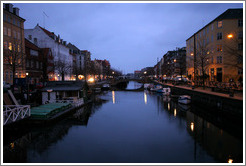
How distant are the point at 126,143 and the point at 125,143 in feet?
0.30

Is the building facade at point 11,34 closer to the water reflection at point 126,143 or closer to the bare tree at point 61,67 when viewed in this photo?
the bare tree at point 61,67

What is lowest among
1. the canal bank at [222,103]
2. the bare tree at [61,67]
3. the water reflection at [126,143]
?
the water reflection at [126,143]

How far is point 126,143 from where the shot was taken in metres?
18.3

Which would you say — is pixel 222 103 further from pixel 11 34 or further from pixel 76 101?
pixel 11 34

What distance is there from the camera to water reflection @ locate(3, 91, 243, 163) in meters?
15.2

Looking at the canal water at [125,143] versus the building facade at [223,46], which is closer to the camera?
the canal water at [125,143]

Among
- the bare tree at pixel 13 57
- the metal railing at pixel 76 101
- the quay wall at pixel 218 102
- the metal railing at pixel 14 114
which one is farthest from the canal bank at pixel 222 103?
the bare tree at pixel 13 57

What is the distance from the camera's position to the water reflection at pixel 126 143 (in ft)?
49.9

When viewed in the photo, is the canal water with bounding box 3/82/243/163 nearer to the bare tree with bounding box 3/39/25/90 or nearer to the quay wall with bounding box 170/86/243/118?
the quay wall with bounding box 170/86/243/118

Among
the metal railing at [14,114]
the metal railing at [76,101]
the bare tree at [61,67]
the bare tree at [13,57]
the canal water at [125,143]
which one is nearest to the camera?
the canal water at [125,143]

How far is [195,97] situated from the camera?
42.2 metres

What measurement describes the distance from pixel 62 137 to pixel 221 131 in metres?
17.1

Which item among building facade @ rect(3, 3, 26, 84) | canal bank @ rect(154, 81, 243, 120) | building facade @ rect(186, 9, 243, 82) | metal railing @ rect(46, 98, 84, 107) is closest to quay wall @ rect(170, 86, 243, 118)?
canal bank @ rect(154, 81, 243, 120)

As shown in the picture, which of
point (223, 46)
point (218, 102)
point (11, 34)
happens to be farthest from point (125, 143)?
point (223, 46)
